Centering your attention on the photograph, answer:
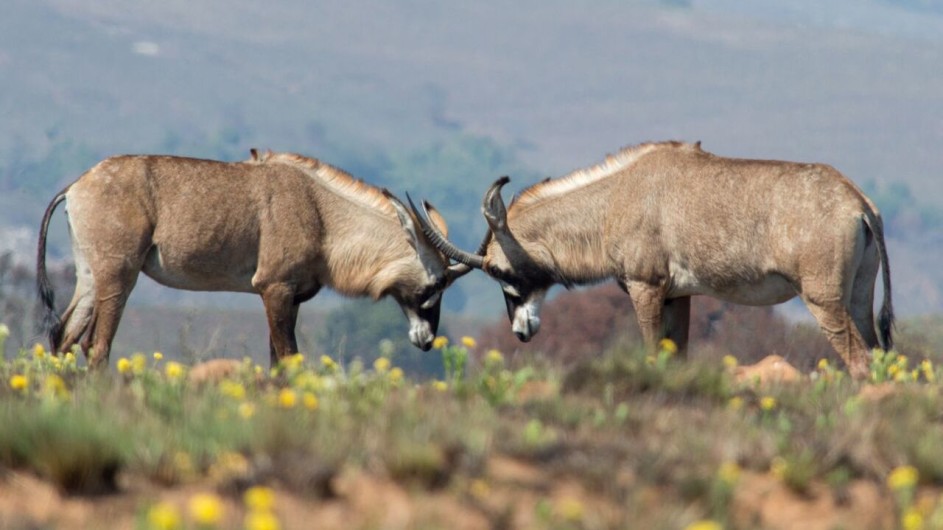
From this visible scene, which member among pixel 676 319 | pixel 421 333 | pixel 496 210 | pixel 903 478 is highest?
pixel 903 478

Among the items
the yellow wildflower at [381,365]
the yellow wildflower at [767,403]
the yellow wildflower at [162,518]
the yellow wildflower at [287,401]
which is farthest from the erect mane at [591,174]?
the yellow wildflower at [162,518]

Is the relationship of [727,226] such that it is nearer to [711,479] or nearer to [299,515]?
[711,479]

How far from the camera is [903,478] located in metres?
6.07

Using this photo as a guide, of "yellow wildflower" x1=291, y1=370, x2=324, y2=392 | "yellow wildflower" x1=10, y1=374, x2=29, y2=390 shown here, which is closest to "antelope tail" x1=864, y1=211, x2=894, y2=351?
"yellow wildflower" x1=291, y1=370, x2=324, y2=392

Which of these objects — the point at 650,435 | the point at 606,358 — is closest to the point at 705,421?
the point at 650,435

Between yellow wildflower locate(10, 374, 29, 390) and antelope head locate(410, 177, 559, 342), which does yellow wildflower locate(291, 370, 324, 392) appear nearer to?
yellow wildflower locate(10, 374, 29, 390)

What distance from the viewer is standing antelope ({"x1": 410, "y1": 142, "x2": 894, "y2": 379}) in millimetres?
13344

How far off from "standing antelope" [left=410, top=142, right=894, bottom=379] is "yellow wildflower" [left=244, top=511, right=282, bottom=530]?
27.7ft

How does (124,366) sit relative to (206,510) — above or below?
below

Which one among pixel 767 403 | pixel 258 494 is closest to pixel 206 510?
pixel 258 494

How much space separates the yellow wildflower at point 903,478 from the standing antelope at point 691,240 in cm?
608

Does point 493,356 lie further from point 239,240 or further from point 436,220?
point 436,220

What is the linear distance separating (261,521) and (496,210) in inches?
446

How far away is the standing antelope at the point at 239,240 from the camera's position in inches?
572
